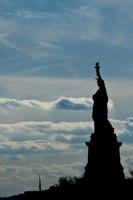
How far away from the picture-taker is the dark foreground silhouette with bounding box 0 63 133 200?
152ft

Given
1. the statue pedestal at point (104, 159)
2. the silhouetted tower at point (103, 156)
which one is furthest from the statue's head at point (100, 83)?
the statue pedestal at point (104, 159)

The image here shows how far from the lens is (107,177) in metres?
47.0

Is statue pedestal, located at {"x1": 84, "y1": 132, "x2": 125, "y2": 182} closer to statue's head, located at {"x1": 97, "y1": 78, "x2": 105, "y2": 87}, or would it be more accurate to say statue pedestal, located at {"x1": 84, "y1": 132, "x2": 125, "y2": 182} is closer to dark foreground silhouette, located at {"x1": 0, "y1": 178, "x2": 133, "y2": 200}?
dark foreground silhouette, located at {"x1": 0, "y1": 178, "x2": 133, "y2": 200}

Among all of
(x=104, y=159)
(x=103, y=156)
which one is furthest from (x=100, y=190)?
(x=103, y=156)

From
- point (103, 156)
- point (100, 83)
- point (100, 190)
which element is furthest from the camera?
point (100, 83)

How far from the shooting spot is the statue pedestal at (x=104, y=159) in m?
47.1

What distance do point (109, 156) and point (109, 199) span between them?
10.1 feet

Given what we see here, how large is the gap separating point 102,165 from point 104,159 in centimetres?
42

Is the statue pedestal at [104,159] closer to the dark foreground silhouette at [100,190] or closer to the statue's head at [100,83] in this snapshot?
the dark foreground silhouette at [100,190]

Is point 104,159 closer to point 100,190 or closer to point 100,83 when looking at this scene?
point 100,190

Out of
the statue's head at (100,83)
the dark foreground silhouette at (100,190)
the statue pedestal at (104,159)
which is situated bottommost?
the dark foreground silhouette at (100,190)

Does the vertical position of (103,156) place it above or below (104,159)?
above

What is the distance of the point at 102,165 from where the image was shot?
47156 mm

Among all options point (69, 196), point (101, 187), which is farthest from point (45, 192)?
point (101, 187)
